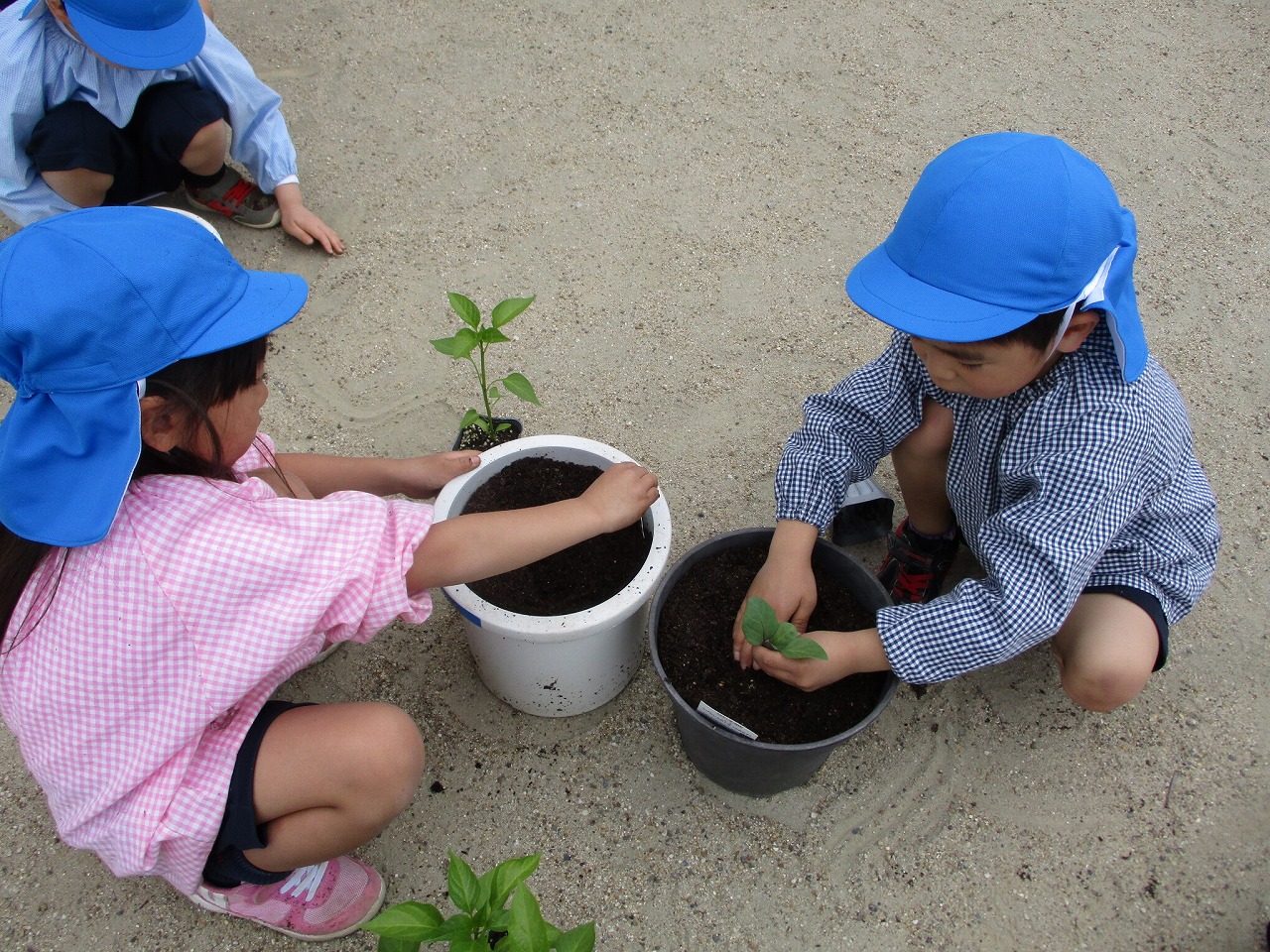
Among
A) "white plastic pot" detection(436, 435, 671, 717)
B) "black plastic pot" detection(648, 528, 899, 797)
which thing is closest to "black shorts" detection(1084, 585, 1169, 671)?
"black plastic pot" detection(648, 528, 899, 797)

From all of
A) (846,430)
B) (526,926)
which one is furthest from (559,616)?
(846,430)

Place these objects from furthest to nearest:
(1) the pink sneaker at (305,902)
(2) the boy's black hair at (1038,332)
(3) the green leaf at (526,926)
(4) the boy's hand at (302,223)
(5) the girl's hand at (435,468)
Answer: (4) the boy's hand at (302,223)
(5) the girl's hand at (435,468)
(1) the pink sneaker at (305,902)
(2) the boy's black hair at (1038,332)
(3) the green leaf at (526,926)

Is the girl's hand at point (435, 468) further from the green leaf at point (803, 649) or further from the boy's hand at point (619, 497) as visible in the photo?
the green leaf at point (803, 649)

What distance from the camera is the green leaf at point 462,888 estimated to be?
38.8 inches

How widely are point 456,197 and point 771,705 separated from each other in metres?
1.74

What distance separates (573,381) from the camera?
2088 mm

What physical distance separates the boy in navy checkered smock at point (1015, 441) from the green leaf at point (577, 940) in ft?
1.56

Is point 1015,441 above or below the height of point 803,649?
above

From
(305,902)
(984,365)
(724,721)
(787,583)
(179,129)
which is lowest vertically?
(305,902)

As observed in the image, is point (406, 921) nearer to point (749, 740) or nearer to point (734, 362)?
point (749, 740)

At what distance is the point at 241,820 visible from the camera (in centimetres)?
115

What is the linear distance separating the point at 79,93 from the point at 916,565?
2.19m

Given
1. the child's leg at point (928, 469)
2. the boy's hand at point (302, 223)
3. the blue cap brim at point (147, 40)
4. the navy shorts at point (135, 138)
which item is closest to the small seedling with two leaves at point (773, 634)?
the child's leg at point (928, 469)

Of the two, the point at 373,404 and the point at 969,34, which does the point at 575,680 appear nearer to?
the point at 373,404
